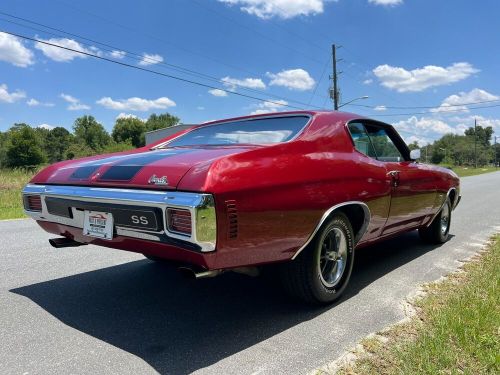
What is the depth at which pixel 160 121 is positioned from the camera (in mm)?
89375

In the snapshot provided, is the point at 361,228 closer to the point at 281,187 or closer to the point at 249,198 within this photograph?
the point at 281,187

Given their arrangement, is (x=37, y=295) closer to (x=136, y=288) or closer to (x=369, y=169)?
(x=136, y=288)

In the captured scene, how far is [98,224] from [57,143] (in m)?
96.9

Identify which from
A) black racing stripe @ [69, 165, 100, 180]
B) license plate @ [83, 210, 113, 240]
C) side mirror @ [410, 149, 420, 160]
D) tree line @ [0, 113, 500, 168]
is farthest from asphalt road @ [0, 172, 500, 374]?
tree line @ [0, 113, 500, 168]

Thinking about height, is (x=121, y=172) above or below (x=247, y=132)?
below

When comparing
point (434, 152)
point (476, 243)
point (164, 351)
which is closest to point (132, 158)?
point (164, 351)

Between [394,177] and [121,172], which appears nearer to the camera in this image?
[121,172]

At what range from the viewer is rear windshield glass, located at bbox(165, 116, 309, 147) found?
10.7 ft

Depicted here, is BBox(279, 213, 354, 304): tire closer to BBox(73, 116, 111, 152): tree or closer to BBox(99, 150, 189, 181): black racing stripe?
BBox(99, 150, 189, 181): black racing stripe

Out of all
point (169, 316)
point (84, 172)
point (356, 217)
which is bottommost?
point (169, 316)

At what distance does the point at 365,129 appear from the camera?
408 cm

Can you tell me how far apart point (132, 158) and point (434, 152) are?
11479 centimetres

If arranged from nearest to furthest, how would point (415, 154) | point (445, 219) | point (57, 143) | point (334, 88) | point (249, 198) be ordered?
point (249, 198), point (415, 154), point (445, 219), point (334, 88), point (57, 143)

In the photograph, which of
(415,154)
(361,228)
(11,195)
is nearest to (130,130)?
(11,195)
